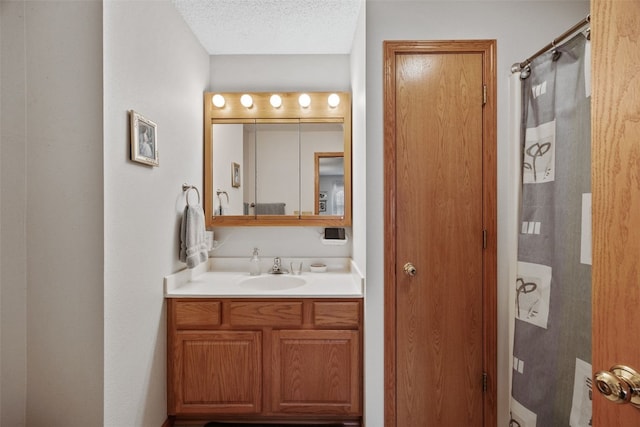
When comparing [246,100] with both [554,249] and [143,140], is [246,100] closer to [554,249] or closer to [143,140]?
[143,140]

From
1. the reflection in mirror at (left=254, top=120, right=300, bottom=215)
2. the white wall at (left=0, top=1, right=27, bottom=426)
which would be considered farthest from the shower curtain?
the white wall at (left=0, top=1, right=27, bottom=426)

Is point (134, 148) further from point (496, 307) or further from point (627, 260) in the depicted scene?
point (496, 307)

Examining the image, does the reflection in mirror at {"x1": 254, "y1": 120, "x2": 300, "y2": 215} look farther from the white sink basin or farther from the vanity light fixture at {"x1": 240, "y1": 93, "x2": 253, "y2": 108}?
the white sink basin

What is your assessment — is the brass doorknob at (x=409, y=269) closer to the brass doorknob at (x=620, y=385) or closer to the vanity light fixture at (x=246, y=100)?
the brass doorknob at (x=620, y=385)

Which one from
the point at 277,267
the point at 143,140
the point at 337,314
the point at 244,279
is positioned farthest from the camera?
the point at 277,267

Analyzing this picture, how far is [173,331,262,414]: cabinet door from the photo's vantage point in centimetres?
182

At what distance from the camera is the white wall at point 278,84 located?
2414mm

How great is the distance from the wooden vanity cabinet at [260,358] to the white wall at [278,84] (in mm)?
672

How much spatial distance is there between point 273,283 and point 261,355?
21.1 inches

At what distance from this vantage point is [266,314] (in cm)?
182

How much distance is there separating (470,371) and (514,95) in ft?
4.71

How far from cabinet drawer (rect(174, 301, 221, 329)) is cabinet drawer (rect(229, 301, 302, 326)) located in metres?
0.10

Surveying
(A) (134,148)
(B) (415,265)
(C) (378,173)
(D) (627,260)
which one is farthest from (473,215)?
(A) (134,148)

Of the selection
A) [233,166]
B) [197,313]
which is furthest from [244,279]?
[233,166]
